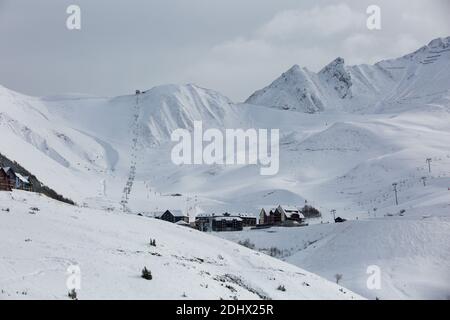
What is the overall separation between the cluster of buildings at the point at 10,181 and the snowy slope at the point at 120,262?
19802mm

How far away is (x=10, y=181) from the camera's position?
64188mm

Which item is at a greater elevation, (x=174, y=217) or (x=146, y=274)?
(x=174, y=217)

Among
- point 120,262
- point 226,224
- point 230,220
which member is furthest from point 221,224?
point 120,262

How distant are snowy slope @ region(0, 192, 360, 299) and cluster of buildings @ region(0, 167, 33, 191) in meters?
19.8

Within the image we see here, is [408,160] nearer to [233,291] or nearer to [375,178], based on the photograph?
[375,178]

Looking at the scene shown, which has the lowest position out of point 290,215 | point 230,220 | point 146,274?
point 146,274

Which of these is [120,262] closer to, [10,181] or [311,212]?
[10,181]

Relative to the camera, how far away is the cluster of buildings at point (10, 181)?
5923 cm

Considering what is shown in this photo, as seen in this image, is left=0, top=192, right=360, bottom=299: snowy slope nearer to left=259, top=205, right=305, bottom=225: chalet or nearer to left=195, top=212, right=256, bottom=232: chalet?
left=195, top=212, right=256, bottom=232: chalet

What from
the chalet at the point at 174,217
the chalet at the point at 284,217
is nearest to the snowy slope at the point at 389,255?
the chalet at the point at 284,217

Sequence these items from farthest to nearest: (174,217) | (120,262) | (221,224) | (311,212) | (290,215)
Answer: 1. (311,212)
2. (290,215)
3. (221,224)
4. (174,217)
5. (120,262)

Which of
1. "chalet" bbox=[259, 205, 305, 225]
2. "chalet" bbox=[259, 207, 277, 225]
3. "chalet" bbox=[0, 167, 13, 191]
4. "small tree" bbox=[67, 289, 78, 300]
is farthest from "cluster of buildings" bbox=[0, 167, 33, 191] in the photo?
"chalet" bbox=[259, 207, 277, 225]

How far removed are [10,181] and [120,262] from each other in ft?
147

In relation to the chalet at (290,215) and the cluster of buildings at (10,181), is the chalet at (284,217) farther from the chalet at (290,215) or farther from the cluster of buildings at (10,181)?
the cluster of buildings at (10,181)
